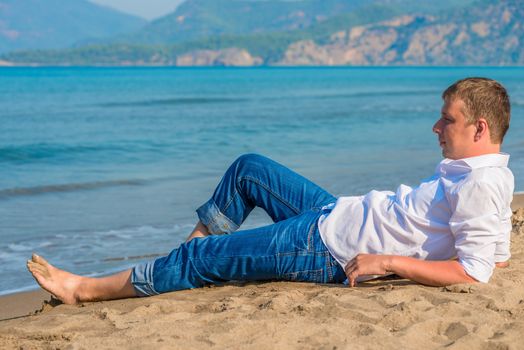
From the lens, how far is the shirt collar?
3783 mm

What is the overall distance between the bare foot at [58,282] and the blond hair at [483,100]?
2331 millimetres

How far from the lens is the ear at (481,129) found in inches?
150

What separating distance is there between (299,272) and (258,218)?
4.36 metres

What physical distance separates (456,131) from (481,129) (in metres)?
0.12

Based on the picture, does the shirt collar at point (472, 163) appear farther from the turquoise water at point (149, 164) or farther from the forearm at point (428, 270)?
the turquoise water at point (149, 164)

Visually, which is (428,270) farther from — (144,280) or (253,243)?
(144,280)

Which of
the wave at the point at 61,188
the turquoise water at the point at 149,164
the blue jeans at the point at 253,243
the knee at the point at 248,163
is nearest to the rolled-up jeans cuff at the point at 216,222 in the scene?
the blue jeans at the point at 253,243

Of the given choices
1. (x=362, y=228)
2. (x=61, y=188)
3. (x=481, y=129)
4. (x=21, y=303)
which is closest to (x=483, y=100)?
(x=481, y=129)

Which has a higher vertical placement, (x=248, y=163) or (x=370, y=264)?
(x=248, y=163)

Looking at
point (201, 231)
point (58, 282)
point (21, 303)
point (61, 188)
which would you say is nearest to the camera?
point (58, 282)

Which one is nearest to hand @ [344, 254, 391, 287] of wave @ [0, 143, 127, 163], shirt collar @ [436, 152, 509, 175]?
shirt collar @ [436, 152, 509, 175]

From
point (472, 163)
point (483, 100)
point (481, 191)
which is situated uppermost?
point (483, 100)

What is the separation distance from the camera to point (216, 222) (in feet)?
14.7

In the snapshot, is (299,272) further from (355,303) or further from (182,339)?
(182,339)
